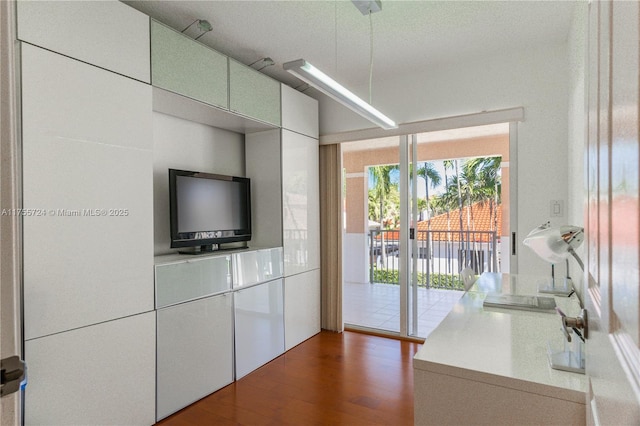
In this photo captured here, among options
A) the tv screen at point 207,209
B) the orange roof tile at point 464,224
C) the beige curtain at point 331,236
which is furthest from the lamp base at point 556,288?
the tv screen at point 207,209

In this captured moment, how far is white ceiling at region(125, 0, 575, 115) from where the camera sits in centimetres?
256

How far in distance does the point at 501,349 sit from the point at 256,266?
2334 millimetres

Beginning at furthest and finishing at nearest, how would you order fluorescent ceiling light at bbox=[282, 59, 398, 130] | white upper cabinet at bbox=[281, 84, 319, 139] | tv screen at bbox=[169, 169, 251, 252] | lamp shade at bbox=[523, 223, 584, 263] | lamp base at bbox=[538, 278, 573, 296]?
white upper cabinet at bbox=[281, 84, 319, 139] < tv screen at bbox=[169, 169, 251, 252] < lamp base at bbox=[538, 278, 573, 296] < fluorescent ceiling light at bbox=[282, 59, 398, 130] < lamp shade at bbox=[523, 223, 584, 263]

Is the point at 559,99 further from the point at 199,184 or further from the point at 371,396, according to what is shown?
the point at 199,184

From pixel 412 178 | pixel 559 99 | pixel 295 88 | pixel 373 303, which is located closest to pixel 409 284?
pixel 373 303

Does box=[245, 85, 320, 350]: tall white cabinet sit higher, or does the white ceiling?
the white ceiling

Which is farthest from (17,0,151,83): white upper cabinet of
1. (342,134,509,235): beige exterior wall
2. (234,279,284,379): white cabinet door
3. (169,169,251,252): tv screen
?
(342,134,509,235): beige exterior wall

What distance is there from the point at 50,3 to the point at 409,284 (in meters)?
3.73

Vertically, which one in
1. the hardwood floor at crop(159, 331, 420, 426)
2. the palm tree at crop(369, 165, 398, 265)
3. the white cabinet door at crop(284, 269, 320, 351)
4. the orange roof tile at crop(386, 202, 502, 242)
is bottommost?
the hardwood floor at crop(159, 331, 420, 426)

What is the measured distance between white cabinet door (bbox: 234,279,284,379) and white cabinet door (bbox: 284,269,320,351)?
0.37 feet

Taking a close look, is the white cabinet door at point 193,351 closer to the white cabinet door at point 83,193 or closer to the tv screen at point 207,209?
the white cabinet door at point 83,193

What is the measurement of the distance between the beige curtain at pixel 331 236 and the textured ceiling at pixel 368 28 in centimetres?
113

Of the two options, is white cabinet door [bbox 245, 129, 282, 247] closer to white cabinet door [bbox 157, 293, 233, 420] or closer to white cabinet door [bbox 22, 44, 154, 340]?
white cabinet door [bbox 157, 293, 233, 420]

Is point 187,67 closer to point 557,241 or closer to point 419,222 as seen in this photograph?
point 557,241
